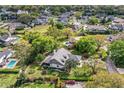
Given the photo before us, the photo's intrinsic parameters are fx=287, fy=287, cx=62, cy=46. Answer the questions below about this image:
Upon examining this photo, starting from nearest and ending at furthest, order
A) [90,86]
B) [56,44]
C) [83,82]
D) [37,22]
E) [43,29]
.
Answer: [90,86], [83,82], [56,44], [43,29], [37,22]

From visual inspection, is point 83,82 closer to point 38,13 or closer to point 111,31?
point 111,31

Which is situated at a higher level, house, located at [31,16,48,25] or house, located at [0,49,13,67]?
house, located at [31,16,48,25]

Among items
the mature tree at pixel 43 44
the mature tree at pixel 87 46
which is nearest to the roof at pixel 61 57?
the mature tree at pixel 43 44

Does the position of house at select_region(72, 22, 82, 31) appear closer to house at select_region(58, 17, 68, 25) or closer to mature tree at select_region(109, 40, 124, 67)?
house at select_region(58, 17, 68, 25)

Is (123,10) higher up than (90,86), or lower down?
higher up

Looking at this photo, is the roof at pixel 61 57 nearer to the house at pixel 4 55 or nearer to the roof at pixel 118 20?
the house at pixel 4 55

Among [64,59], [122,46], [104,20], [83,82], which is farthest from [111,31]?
[83,82]

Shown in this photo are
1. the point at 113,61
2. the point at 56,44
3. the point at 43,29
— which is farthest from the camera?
the point at 43,29

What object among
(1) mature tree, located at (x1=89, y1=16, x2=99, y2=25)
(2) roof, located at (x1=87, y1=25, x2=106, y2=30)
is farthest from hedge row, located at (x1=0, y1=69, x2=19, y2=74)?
(1) mature tree, located at (x1=89, y1=16, x2=99, y2=25)
